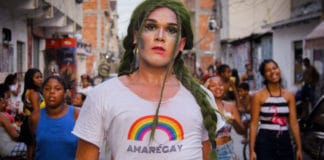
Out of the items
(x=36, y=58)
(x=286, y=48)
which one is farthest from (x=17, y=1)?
(x=286, y=48)

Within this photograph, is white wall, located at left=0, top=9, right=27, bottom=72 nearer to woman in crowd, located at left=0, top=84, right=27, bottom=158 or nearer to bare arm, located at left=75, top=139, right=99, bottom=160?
woman in crowd, located at left=0, top=84, right=27, bottom=158

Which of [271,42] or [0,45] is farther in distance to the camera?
[271,42]

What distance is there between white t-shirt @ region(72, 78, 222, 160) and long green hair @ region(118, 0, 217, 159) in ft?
0.25

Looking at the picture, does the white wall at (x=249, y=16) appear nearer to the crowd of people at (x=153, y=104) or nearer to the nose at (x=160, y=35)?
the crowd of people at (x=153, y=104)

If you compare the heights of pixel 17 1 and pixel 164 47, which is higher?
pixel 17 1

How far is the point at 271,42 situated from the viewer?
25734mm

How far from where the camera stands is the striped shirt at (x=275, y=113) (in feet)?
21.4

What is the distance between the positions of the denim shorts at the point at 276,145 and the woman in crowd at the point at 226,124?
0.32 metres

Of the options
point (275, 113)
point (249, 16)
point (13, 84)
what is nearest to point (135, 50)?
point (275, 113)

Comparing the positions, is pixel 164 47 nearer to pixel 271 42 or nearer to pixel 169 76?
pixel 169 76

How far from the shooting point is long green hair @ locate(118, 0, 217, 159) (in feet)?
9.36

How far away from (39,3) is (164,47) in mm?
14092

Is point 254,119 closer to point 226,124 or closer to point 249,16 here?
point 226,124

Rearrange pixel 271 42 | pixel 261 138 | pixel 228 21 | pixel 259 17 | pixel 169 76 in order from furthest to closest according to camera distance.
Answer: pixel 228 21
pixel 259 17
pixel 271 42
pixel 261 138
pixel 169 76
